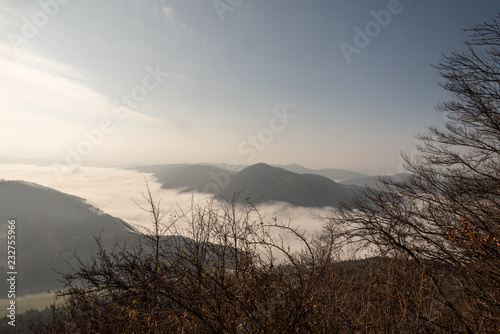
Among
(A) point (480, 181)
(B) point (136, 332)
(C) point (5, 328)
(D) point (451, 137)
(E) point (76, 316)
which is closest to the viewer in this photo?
(B) point (136, 332)

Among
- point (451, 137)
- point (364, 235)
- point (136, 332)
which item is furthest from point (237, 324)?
point (451, 137)

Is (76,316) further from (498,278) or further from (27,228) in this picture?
(27,228)

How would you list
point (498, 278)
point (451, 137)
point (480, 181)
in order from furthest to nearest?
point (451, 137) < point (480, 181) < point (498, 278)

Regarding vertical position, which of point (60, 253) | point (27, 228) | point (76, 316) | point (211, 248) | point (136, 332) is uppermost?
point (211, 248)

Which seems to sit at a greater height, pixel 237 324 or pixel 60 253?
pixel 237 324

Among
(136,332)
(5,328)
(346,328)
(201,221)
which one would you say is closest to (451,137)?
(346,328)

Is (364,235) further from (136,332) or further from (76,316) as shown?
(76,316)

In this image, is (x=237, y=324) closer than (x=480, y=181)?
Yes
